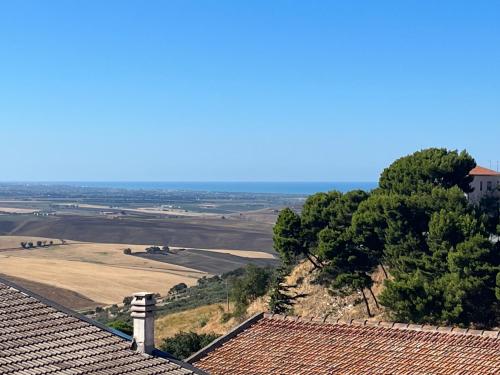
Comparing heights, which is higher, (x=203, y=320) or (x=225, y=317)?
(x=225, y=317)

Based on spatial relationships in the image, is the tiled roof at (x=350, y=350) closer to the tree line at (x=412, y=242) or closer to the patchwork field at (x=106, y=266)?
the tree line at (x=412, y=242)

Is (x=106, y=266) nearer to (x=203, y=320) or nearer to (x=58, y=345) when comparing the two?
(x=203, y=320)

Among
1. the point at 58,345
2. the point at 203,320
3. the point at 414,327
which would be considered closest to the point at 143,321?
the point at 58,345

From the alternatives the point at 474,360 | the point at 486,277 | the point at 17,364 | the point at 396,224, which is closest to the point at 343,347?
the point at 474,360

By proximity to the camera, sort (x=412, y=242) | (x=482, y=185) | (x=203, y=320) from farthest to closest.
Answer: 1. (x=482, y=185)
2. (x=203, y=320)
3. (x=412, y=242)

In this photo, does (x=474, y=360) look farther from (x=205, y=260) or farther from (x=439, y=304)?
(x=205, y=260)

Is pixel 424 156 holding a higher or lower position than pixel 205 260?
higher
